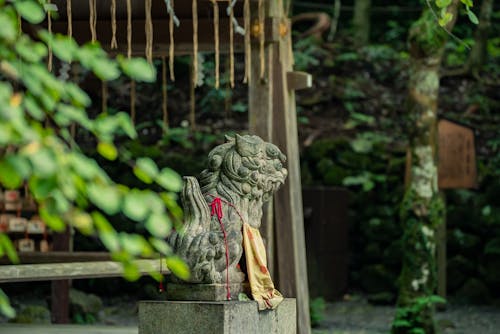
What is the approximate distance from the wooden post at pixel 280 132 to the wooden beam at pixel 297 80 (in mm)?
163

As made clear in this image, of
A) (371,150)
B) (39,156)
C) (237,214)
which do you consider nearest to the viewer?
(39,156)

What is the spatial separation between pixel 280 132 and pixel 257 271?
2.29m

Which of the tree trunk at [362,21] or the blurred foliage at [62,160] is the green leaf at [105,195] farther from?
the tree trunk at [362,21]

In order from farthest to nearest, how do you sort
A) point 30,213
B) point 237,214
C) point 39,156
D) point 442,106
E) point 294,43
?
point 294,43 < point 442,106 < point 30,213 < point 237,214 < point 39,156

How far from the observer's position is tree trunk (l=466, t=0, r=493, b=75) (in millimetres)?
17766

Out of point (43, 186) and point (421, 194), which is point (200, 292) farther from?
point (421, 194)

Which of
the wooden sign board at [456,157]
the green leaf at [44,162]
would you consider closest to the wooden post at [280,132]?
the wooden sign board at [456,157]

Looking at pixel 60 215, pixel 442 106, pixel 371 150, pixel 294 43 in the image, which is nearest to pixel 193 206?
pixel 60 215

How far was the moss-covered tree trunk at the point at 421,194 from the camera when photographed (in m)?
10.8

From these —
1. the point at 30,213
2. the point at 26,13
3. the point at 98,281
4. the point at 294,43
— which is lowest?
the point at 98,281

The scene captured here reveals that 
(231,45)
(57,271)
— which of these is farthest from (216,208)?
(231,45)

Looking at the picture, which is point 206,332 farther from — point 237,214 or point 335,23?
point 335,23

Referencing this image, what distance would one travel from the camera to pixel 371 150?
50.9ft

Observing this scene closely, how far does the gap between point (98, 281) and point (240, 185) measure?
8323mm
